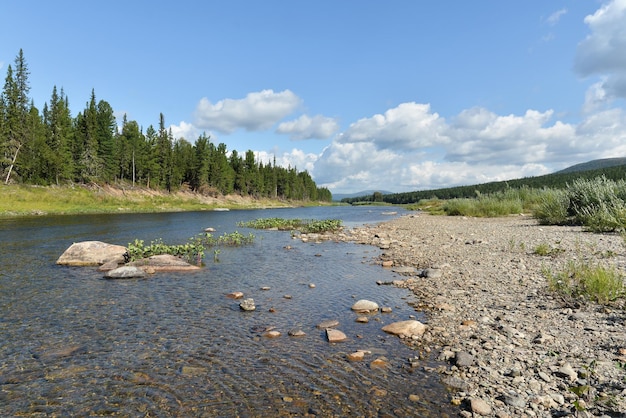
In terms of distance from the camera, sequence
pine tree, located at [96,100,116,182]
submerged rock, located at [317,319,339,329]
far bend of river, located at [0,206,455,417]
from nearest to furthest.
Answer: far bend of river, located at [0,206,455,417]
submerged rock, located at [317,319,339,329]
pine tree, located at [96,100,116,182]

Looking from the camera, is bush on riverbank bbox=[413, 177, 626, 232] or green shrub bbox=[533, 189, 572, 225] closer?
bush on riverbank bbox=[413, 177, 626, 232]

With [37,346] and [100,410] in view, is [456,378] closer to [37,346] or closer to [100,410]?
[100,410]

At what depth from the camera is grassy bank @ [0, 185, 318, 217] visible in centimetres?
5316

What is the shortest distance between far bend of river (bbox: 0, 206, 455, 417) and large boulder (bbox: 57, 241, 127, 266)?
6.45 feet

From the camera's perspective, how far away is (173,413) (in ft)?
18.4

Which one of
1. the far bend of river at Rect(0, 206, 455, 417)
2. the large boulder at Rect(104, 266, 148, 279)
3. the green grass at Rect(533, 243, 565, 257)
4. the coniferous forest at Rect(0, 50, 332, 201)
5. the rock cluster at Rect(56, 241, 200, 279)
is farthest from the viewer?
the coniferous forest at Rect(0, 50, 332, 201)

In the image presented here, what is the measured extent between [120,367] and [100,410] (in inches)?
61.5

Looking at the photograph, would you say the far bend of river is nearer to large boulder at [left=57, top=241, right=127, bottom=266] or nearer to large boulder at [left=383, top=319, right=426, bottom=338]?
large boulder at [left=383, top=319, right=426, bottom=338]

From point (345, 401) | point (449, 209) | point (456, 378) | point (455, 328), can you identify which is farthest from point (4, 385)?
point (449, 209)

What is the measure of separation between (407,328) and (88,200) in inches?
2908

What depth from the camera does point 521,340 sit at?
7.56m

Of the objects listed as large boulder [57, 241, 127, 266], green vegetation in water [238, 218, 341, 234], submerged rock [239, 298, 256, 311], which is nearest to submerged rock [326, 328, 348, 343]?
submerged rock [239, 298, 256, 311]

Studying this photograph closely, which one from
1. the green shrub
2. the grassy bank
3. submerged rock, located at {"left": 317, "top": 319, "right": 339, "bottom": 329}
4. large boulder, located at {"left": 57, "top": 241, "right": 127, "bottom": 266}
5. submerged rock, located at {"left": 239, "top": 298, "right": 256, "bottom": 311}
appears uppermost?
the grassy bank

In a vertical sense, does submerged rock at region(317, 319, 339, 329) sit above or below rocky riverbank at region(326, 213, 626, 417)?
below
